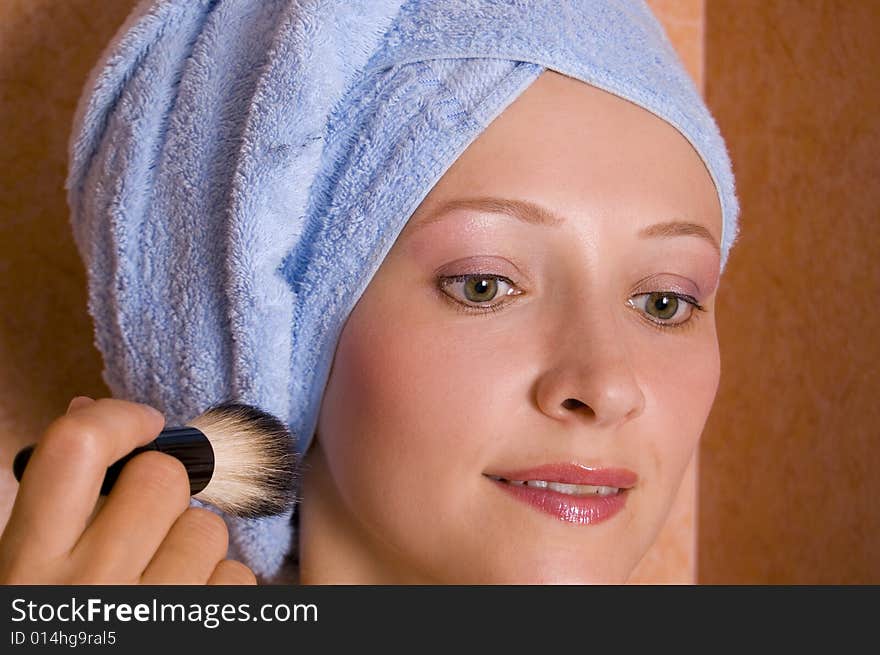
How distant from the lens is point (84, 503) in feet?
1.89

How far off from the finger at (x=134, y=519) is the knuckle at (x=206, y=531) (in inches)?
0.7

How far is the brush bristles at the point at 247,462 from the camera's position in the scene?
72 centimetres

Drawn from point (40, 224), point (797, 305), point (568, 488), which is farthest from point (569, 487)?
point (797, 305)

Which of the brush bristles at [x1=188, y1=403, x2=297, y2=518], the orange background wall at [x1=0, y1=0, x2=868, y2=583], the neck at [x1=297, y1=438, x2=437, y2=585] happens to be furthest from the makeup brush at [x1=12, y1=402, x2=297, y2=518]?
the orange background wall at [x1=0, y1=0, x2=868, y2=583]

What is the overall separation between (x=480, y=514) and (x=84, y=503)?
0.33m

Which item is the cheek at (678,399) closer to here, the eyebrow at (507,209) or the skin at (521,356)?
the skin at (521,356)

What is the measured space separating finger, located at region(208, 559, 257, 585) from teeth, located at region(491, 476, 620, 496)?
0.22 meters

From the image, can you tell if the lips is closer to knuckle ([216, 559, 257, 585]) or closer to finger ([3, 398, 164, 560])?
knuckle ([216, 559, 257, 585])

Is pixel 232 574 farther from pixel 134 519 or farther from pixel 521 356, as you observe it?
pixel 521 356

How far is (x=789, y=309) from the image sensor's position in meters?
1.42

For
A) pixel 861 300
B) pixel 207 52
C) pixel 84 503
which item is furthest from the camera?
pixel 861 300

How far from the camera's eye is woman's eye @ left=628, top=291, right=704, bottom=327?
2.85 ft

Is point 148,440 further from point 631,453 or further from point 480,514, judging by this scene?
point 631,453
